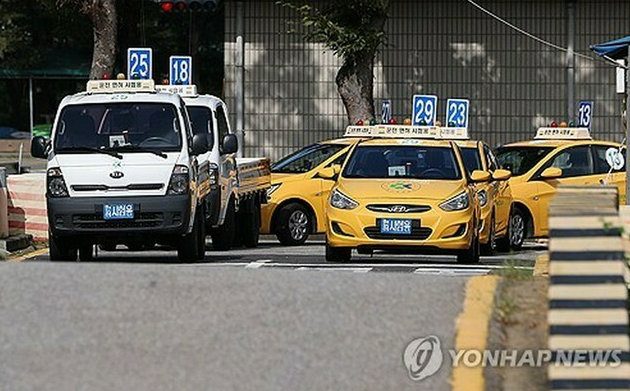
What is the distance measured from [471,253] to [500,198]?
10.4 ft

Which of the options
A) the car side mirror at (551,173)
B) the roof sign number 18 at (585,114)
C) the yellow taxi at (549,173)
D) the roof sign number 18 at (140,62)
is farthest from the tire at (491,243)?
the roof sign number 18 at (585,114)

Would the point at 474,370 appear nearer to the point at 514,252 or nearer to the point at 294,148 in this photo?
the point at 514,252

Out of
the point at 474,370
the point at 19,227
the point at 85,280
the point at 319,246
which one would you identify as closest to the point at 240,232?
the point at 319,246

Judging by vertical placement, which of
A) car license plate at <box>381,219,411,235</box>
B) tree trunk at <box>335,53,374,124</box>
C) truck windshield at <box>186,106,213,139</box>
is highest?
tree trunk at <box>335,53,374,124</box>

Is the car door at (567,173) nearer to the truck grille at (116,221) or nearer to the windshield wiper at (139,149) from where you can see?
the windshield wiper at (139,149)

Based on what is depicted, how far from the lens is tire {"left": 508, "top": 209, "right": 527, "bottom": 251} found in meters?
23.1

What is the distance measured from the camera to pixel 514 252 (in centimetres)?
2295

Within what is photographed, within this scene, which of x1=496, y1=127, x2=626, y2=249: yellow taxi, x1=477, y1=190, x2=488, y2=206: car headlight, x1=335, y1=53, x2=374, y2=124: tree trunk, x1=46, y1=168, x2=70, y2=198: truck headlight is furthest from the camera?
x1=335, y1=53, x2=374, y2=124: tree trunk

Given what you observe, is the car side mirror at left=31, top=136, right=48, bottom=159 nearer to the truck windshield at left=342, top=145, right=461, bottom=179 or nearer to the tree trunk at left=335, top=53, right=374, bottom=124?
the truck windshield at left=342, top=145, right=461, bottom=179

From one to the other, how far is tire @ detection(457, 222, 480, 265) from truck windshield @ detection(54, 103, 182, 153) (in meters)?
3.58

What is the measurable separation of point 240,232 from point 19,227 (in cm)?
315

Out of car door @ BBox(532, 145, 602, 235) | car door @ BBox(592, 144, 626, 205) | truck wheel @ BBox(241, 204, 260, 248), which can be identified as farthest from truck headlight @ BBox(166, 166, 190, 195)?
car door @ BBox(592, 144, 626, 205)

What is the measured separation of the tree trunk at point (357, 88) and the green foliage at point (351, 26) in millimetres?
259

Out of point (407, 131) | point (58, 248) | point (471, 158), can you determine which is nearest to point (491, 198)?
point (471, 158)
